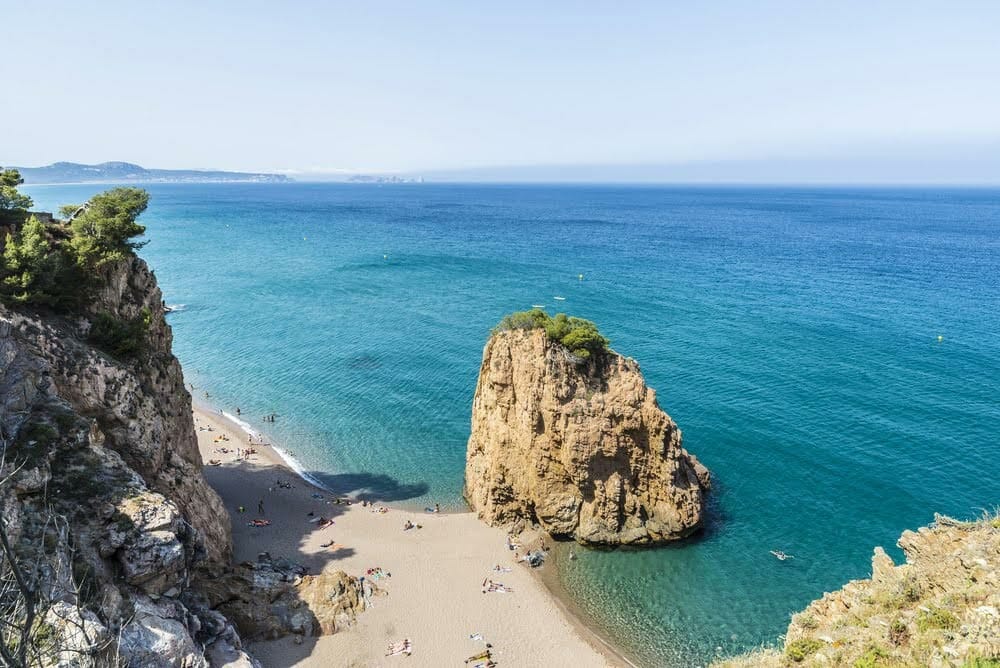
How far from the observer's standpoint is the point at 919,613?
46.2 ft

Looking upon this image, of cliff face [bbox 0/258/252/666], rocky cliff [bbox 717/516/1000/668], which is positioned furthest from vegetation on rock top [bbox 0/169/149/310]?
rocky cliff [bbox 717/516/1000/668]

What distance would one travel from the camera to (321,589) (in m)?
28.6

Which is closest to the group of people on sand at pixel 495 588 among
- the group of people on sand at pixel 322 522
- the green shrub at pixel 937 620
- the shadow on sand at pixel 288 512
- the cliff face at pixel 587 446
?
the cliff face at pixel 587 446

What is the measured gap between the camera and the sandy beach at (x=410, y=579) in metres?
26.2

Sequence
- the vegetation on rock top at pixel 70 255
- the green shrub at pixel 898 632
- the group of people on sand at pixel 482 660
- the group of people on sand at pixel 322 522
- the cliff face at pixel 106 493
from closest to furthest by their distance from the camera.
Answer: the green shrub at pixel 898 632
the cliff face at pixel 106 493
the vegetation on rock top at pixel 70 255
the group of people on sand at pixel 482 660
the group of people on sand at pixel 322 522

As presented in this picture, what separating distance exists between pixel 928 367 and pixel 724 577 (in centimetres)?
3781

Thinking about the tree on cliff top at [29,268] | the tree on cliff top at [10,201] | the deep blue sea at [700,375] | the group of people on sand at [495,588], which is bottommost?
the group of people on sand at [495,588]

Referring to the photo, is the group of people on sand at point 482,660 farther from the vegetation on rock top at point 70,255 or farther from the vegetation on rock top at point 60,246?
the vegetation on rock top at point 60,246

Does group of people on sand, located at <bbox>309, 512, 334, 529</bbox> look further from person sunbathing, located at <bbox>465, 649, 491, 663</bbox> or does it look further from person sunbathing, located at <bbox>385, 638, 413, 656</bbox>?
Answer: person sunbathing, located at <bbox>465, 649, 491, 663</bbox>

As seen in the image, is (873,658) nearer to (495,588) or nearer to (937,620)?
(937,620)

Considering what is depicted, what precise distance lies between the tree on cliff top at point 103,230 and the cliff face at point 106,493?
1157 mm

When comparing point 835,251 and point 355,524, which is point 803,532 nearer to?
point 355,524

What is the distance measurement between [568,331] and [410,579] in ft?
53.2

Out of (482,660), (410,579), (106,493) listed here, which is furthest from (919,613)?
(106,493)
